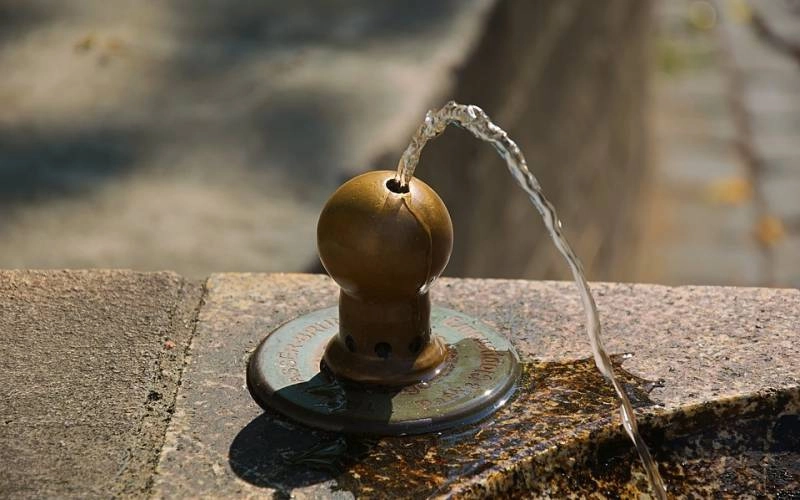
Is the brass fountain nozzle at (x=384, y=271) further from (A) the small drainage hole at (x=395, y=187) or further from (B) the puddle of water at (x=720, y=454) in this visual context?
(B) the puddle of water at (x=720, y=454)

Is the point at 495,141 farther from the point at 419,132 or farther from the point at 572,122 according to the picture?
the point at 572,122

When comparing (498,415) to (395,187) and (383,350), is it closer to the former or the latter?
(383,350)

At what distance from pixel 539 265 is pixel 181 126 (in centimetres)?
192

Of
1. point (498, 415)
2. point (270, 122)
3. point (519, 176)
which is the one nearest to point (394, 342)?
point (498, 415)

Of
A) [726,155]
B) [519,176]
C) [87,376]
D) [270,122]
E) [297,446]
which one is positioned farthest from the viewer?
[726,155]

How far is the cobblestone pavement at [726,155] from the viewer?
555cm

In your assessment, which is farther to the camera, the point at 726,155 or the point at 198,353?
the point at 726,155

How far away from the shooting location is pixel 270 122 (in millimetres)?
2672

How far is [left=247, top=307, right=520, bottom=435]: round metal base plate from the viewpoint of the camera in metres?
1.29

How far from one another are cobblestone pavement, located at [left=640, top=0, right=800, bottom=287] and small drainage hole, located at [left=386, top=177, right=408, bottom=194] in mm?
4181

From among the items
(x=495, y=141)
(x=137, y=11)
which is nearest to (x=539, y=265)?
(x=137, y=11)

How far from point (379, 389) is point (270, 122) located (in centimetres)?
141

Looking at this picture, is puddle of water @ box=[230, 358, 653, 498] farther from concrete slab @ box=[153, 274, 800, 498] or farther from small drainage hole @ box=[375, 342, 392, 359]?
small drainage hole @ box=[375, 342, 392, 359]

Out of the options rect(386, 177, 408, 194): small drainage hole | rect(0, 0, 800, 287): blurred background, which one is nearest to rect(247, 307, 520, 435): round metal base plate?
rect(386, 177, 408, 194): small drainage hole
